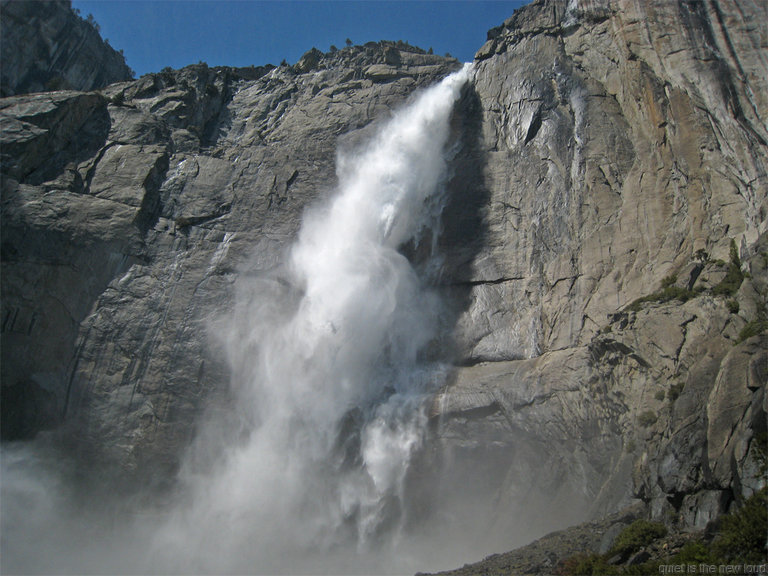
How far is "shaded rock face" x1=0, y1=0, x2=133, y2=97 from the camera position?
4056 centimetres

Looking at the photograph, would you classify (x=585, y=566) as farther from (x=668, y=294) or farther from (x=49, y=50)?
(x=49, y=50)

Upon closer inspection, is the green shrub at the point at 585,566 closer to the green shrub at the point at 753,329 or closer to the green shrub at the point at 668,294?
the green shrub at the point at 753,329

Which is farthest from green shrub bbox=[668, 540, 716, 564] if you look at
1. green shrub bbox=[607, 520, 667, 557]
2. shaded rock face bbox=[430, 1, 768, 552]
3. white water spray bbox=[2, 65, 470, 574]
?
white water spray bbox=[2, 65, 470, 574]

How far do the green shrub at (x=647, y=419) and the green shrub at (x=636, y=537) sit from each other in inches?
177

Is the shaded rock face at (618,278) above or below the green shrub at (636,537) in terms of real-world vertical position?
above

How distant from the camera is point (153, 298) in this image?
27016 millimetres

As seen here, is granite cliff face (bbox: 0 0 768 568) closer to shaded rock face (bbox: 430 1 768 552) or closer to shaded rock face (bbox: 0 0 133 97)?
shaded rock face (bbox: 430 1 768 552)

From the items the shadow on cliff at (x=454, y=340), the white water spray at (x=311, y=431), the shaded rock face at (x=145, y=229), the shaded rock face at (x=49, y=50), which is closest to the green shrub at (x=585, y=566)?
the shadow on cliff at (x=454, y=340)

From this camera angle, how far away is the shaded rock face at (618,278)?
1734cm

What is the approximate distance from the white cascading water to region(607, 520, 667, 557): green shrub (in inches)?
429

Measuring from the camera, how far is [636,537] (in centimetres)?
1482

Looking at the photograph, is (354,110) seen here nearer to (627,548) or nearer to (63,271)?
(63,271)

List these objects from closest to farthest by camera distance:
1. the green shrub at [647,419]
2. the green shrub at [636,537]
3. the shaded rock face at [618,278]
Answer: the green shrub at [636,537], the shaded rock face at [618,278], the green shrub at [647,419]

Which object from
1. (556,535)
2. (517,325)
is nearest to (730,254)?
(517,325)
